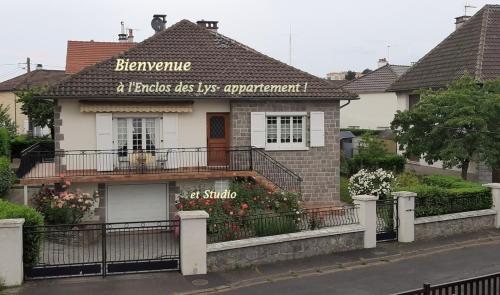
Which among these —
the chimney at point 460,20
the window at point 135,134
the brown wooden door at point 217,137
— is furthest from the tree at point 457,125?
the chimney at point 460,20

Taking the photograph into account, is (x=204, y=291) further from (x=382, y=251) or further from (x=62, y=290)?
(x=382, y=251)

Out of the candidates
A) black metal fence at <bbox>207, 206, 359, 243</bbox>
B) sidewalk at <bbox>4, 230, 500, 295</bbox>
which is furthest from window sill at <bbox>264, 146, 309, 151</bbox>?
sidewalk at <bbox>4, 230, 500, 295</bbox>

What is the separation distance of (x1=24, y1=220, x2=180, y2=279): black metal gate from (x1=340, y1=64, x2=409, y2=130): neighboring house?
29.8m

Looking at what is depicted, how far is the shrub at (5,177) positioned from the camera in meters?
23.4

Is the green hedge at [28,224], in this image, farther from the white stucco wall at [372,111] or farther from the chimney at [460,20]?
the white stucco wall at [372,111]

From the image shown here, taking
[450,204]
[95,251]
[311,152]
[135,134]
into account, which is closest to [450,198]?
[450,204]

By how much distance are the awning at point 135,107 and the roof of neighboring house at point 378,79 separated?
86.2 ft

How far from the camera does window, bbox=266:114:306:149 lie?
68.5 feet

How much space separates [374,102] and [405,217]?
28838mm

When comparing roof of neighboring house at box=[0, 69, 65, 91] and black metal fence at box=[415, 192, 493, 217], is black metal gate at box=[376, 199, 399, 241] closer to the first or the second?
black metal fence at box=[415, 192, 493, 217]

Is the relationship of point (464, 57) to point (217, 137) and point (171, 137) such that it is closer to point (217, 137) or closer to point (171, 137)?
point (217, 137)

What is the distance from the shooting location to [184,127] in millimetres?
20109

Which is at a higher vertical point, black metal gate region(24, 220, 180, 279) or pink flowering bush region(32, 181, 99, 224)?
pink flowering bush region(32, 181, 99, 224)

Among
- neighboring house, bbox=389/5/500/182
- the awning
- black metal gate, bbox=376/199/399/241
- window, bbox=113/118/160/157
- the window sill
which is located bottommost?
black metal gate, bbox=376/199/399/241
